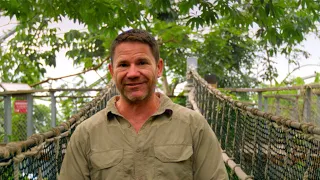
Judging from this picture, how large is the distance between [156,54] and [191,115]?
0.79 ft

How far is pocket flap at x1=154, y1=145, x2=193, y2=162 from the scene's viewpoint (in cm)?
162

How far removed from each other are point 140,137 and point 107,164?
0.43 ft

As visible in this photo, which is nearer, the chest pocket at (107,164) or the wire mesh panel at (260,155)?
the chest pocket at (107,164)

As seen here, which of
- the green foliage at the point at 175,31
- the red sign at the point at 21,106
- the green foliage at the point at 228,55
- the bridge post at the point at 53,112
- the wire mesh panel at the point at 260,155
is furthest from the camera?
the green foliage at the point at 228,55

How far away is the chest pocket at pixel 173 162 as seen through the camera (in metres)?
1.61

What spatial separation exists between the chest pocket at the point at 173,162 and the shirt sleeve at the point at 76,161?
0.76ft

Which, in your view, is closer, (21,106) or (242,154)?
(242,154)

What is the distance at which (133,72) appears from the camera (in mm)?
1688

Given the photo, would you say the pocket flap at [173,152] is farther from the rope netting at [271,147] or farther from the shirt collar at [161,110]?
the rope netting at [271,147]

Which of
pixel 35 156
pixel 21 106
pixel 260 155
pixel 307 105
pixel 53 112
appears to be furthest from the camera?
pixel 53 112

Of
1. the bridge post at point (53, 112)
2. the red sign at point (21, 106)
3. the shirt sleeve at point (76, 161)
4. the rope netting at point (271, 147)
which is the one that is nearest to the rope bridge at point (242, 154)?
the rope netting at point (271, 147)

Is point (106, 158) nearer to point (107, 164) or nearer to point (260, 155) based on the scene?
point (107, 164)

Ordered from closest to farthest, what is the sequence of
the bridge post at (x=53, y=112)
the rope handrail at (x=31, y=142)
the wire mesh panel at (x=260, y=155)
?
the rope handrail at (x=31, y=142) → the wire mesh panel at (x=260, y=155) → the bridge post at (x=53, y=112)

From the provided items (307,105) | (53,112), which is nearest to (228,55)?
(53,112)
